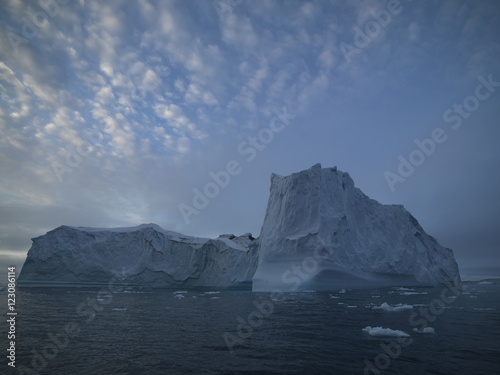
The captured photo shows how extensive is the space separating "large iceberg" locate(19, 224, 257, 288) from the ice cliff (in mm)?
103

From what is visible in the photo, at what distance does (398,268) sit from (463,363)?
2899cm

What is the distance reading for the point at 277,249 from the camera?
26.8 metres

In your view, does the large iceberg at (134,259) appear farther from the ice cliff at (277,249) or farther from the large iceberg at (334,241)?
the large iceberg at (334,241)

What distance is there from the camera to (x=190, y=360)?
5.54m

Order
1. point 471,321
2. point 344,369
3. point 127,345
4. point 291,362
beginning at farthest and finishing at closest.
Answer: point 471,321
point 127,345
point 291,362
point 344,369

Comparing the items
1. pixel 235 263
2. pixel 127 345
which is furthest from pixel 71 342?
pixel 235 263

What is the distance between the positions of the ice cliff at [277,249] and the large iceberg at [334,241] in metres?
0.10

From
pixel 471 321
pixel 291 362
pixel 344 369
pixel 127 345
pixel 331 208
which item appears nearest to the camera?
pixel 344 369

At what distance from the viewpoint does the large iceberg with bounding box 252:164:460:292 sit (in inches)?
979

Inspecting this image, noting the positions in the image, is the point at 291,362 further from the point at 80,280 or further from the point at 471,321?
the point at 80,280

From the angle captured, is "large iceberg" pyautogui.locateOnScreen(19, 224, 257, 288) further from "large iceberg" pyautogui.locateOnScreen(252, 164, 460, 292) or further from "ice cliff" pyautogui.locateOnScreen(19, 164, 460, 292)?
"large iceberg" pyautogui.locateOnScreen(252, 164, 460, 292)

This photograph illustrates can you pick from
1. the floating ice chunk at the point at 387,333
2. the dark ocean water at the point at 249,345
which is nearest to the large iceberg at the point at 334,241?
the dark ocean water at the point at 249,345

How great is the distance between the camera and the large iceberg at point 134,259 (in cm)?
3033

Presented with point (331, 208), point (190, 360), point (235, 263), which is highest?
point (331, 208)
